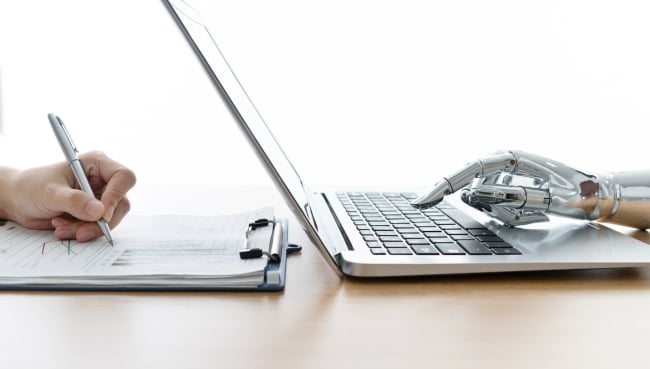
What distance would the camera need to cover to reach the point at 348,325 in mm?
487

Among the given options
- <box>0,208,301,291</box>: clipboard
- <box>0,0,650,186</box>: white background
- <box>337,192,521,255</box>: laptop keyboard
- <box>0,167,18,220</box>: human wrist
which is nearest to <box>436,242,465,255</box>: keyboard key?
<box>337,192,521,255</box>: laptop keyboard

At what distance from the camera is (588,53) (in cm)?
267

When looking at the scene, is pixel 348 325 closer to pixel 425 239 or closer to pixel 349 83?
pixel 425 239

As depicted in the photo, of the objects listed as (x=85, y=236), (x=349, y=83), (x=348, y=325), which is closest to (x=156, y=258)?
(x=85, y=236)

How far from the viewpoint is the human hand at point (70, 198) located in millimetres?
713

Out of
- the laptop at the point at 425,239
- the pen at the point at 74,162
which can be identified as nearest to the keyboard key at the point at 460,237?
the laptop at the point at 425,239

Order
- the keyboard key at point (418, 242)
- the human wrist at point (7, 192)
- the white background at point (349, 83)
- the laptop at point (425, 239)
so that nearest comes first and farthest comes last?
the laptop at point (425, 239) < the keyboard key at point (418, 242) < the human wrist at point (7, 192) < the white background at point (349, 83)

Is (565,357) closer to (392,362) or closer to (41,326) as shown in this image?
(392,362)

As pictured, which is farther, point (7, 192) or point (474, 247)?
point (7, 192)

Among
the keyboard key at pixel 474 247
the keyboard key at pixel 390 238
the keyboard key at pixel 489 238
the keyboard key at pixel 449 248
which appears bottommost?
the keyboard key at pixel 489 238

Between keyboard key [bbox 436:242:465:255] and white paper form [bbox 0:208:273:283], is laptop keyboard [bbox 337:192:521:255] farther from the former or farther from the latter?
white paper form [bbox 0:208:273:283]

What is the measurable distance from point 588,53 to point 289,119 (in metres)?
1.41

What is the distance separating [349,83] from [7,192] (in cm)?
207

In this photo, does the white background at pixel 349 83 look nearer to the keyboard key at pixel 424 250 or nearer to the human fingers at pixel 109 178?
the human fingers at pixel 109 178
